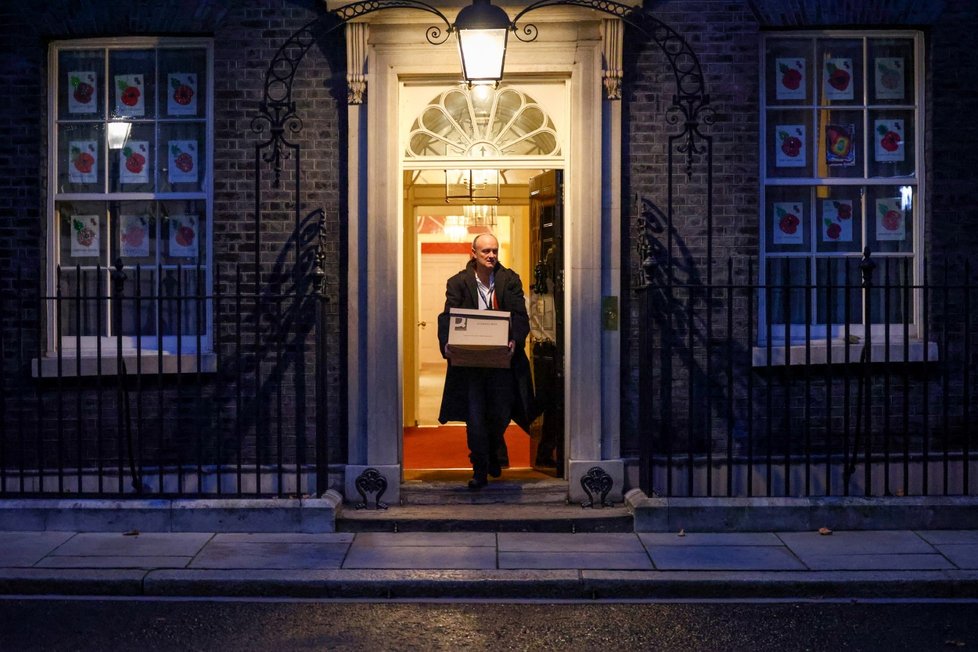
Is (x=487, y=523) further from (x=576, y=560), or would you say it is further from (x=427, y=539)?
(x=576, y=560)

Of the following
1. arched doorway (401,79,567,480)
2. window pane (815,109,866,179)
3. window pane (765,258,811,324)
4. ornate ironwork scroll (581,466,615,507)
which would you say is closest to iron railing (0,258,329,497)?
arched doorway (401,79,567,480)

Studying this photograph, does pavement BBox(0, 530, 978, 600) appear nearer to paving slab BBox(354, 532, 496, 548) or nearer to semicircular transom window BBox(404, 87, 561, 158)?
paving slab BBox(354, 532, 496, 548)

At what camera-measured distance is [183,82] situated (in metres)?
8.93

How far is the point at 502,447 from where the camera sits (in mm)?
9023

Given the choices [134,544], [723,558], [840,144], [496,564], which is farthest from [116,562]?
[840,144]

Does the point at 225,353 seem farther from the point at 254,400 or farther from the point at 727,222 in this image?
the point at 727,222

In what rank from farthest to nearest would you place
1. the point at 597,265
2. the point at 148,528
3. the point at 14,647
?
1. the point at 597,265
2. the point at 148,528
3. the point at 14,647

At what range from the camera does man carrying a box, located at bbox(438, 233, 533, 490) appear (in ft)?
28.5

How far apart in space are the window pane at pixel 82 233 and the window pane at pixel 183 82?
0.94m

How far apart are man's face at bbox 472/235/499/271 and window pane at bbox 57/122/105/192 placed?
2.93 metres

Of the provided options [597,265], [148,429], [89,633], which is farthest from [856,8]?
[89,633]

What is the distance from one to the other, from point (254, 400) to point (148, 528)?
1.26 metres

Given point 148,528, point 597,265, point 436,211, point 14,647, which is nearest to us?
point 14,647

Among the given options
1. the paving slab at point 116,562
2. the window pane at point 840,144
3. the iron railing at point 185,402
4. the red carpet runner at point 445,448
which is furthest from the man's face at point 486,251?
the paving slab at point 116,562
